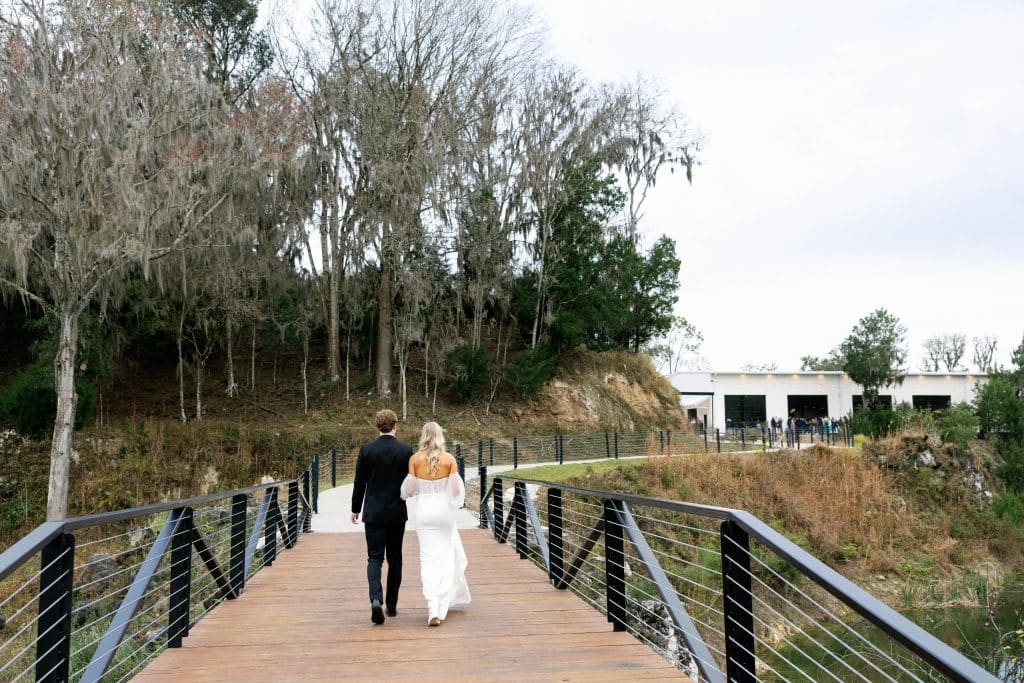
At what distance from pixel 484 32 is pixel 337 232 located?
10565mm

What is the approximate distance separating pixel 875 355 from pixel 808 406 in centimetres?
748

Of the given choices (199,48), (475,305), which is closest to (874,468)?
(475,305)

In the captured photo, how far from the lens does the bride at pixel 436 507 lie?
251 inches

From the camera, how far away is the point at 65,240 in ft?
66.0

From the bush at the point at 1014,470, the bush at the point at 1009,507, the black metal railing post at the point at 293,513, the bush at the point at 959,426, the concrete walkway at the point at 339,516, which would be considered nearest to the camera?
the black metal railing post at the point at 293,513

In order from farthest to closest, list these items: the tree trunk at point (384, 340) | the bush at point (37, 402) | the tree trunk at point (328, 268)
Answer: the tree trunk at point (384, 340) < the tree trunk at point (328, 268) < the bush at point (37, 402)

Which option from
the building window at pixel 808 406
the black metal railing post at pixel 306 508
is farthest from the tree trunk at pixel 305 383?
the building window at pixel 808 406

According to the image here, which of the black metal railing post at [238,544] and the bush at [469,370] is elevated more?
the bush at [469,370]

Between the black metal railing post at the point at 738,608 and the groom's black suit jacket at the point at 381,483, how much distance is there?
324cm

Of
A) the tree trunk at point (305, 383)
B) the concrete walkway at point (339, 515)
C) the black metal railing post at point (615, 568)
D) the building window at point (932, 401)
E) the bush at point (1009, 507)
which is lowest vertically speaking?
the bush at point (1009, 507)

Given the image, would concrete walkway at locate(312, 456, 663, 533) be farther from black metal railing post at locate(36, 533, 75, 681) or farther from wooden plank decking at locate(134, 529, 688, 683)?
black metal railing post at locate(36, 533, 75, 681)

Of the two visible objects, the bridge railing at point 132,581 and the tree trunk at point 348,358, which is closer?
the bridge railing at point 132,581

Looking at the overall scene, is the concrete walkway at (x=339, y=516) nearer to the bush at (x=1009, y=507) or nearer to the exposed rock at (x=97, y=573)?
the exposed rock at (x=97, y=573)

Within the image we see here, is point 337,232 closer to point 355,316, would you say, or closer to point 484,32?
point 355,316
